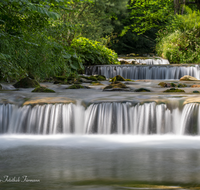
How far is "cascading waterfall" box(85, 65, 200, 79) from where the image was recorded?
14.2 m

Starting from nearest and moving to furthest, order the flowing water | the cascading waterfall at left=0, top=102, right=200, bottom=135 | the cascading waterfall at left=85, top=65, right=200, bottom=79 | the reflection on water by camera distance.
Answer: the flowing water
the reflection on water
the cascading waterfall at left=0, top=102, right=200, bottom=135
the cascading waterfall at left=85, top=65, right=200, bottom=79

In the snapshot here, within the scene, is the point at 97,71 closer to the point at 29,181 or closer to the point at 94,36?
the point at 94,36

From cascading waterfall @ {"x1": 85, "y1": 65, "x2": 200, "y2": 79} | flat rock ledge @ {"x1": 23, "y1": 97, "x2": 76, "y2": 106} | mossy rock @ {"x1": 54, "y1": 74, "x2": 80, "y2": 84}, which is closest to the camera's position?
flat rock ledge @ {"x1": 23, "y1": 97, "x2": 76, "y2": 106}

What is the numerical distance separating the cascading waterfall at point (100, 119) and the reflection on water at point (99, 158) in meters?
0.31

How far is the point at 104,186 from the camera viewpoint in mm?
2740

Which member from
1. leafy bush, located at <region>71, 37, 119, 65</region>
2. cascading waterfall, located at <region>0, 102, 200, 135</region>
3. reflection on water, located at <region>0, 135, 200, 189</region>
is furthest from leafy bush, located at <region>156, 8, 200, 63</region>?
reflection on water, located at <region>0, 135, 200, 189</region>

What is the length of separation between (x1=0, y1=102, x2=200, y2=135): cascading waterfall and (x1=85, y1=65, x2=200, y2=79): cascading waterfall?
848 centimetres

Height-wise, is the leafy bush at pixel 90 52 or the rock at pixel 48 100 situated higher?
the leafy bush at pixel 90 52

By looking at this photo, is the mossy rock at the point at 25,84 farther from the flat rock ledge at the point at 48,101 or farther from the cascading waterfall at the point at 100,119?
the cascading waterfall at the point at 100,119

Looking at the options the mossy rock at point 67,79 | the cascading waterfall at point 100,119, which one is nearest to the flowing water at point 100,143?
the cascading waterfall at point 100,119

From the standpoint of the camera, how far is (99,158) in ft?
13.1

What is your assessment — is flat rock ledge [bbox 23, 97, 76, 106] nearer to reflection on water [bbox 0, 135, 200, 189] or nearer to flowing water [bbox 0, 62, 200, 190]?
flowing water [bbox 0, 62, 200, 190]

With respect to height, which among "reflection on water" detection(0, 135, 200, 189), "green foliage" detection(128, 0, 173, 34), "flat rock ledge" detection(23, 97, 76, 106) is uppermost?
"green foliage" detection(128, 0, 173, 34)

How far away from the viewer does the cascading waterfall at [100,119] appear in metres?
5.83
